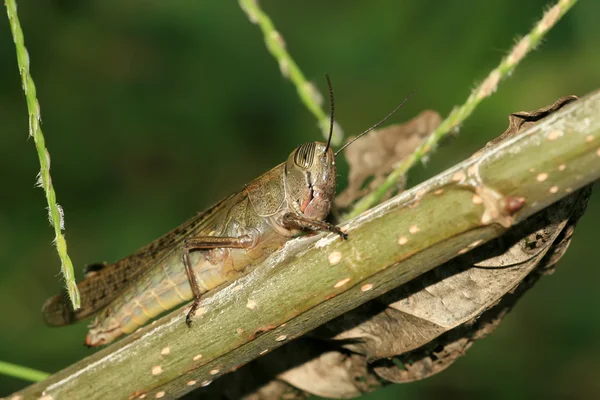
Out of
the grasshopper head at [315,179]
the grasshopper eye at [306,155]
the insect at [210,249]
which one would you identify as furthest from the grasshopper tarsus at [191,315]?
the grasshopper eye at [306,155]

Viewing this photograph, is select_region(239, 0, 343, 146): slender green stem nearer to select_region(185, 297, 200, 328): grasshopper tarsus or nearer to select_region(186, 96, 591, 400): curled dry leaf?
select_region(186, 96, 591, 400): curled dry leaf

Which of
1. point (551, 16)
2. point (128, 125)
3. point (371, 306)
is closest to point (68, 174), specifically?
point (128, 125)

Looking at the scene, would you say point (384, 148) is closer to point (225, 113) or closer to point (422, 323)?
point (422, 323)

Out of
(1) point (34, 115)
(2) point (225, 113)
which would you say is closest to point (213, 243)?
(1) point (34, 115)

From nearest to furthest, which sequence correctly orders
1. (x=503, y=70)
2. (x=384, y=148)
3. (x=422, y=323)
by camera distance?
(x=503, y=70), (x=422, y=323), (x=384, y=148)

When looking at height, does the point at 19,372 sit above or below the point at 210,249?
below

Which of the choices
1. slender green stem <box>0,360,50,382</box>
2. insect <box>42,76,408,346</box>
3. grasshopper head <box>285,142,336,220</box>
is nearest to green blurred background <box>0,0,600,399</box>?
insect <box>42,76,408,346</box>

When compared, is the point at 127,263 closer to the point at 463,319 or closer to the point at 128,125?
the point at 463,319
